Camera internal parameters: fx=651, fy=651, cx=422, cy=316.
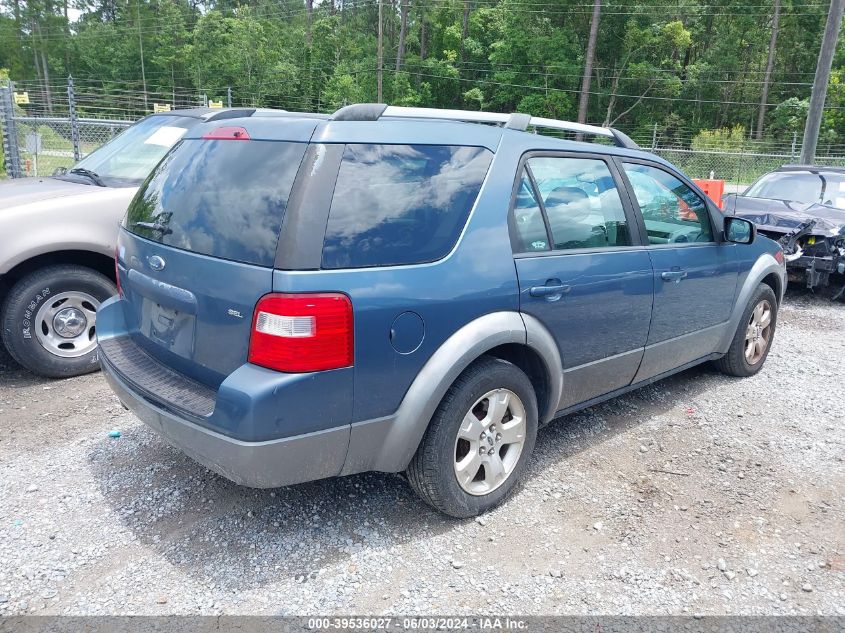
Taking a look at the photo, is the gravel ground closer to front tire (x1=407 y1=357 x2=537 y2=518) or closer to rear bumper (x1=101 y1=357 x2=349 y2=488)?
front tire (x1=407 y1=357 x2=537 y2=518)

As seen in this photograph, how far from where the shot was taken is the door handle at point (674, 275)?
3.99 metres

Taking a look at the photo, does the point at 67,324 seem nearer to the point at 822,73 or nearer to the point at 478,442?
the point at 478,442

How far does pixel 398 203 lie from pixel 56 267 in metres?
3.19

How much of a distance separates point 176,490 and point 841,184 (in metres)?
9.36

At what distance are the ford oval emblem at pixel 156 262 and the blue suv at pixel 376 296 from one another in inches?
0.7

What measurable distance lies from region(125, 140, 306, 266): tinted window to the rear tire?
384 cm

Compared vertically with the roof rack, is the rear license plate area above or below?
below

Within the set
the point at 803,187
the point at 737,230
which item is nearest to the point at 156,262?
the point at 737,230

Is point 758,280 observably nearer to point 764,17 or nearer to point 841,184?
point 841,184

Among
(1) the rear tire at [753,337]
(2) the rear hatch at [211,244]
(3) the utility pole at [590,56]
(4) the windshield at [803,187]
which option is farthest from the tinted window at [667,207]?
(3) the utility pole at [590,56]

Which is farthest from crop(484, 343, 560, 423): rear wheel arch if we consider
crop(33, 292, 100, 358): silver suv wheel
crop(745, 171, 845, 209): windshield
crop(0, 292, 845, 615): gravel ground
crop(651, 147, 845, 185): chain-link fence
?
crop(651, 147, 845, 185): chain-link fence

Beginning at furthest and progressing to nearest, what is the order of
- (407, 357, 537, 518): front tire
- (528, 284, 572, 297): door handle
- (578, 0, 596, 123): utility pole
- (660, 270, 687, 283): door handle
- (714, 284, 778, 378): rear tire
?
(578, 0, 596, 123): utility pole → (714, 284, 778, 378): rear tire → (660, 270, 687, 283): door handle → (528, 284, 572, 297): door handle → (407, 357, 537, 518): front tire

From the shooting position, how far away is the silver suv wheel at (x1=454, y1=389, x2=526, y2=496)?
3105 millimetres

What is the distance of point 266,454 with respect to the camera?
252 centimetres
